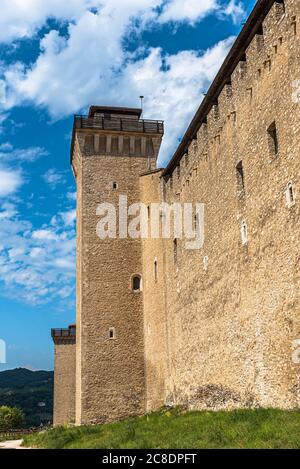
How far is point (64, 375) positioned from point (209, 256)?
20.3 m

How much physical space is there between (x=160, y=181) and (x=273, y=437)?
13.0 meters

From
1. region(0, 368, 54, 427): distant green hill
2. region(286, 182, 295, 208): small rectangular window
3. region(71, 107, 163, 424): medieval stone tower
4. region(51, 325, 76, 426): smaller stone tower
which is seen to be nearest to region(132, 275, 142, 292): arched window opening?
region(71, 107, 163, 424): medieval stone tower

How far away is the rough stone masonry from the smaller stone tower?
11.6m

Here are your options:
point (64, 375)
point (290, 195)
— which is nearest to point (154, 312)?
point (290, 195)

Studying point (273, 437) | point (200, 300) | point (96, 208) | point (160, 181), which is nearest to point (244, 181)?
point (200, 300)

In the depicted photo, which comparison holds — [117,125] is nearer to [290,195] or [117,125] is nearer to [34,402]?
[290,195]

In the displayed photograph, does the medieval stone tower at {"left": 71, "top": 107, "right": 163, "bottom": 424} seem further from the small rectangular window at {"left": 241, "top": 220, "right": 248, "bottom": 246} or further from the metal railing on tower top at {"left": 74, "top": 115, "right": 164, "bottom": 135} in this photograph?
the small rectangular window at {"left": 241, "top": 220, "right": 248, "bottom": 246}

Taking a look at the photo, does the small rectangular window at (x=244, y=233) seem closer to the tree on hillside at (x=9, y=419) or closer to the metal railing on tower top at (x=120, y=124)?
the metal railing on tower top at (x=120, y=124)

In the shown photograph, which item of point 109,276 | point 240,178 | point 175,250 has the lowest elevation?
point 109,276

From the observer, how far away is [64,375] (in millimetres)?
31891

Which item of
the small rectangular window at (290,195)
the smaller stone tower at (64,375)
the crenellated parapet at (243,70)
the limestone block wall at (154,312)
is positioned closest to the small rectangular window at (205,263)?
the crenellated parapet at (243,70)

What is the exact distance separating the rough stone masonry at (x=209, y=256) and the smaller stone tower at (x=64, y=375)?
11.6m

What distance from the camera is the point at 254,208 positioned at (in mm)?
11117

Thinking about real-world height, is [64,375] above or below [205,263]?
below
